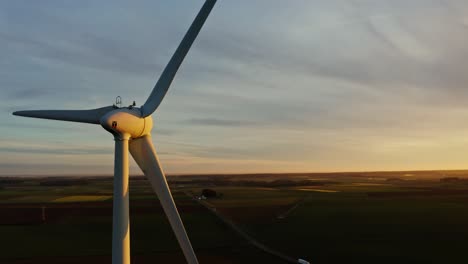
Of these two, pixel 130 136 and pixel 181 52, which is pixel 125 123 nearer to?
pixel 130 136

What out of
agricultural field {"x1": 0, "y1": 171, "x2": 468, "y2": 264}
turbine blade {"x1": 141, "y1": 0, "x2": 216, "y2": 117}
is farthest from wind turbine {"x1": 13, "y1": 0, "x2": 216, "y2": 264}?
agricultural field {"x1": 0, "y1": 171, "x2": 468, "y2": 264}

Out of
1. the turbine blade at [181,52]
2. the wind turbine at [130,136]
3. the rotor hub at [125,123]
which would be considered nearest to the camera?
the rotor hub at [125,123]

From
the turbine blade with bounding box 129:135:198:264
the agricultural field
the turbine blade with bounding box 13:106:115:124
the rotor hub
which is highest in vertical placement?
the turbine blade with bounding box 13:106:115:124

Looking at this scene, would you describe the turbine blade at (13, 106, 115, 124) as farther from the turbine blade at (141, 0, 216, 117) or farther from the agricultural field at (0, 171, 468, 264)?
the agricultural field at (0, 171, 468, 264)

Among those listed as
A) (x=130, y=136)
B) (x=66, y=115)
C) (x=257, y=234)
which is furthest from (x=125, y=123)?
(x=257, y=234)

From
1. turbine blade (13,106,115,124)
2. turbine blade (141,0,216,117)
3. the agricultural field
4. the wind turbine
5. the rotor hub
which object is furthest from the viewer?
the agricultural field

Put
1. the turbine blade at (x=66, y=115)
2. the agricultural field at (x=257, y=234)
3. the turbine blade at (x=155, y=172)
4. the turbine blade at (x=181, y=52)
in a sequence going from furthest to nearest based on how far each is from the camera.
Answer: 1. the agricultural field at (x=257, y=234)
2. the turbine blade at (x=181, y=52)
3. the turbine blade at (x=155, y=172)
4. the turbine blade at (x=66, y=115)

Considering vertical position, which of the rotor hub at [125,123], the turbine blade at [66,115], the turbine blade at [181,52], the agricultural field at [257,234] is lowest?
the agricultural field at [257,234]

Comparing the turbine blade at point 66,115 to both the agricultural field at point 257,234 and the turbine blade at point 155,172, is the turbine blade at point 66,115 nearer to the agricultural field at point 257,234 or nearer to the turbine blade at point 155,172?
the turbine blade at point 155,172

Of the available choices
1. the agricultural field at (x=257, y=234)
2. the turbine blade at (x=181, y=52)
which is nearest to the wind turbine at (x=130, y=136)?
the turbine blade at (x=181, y=52)
